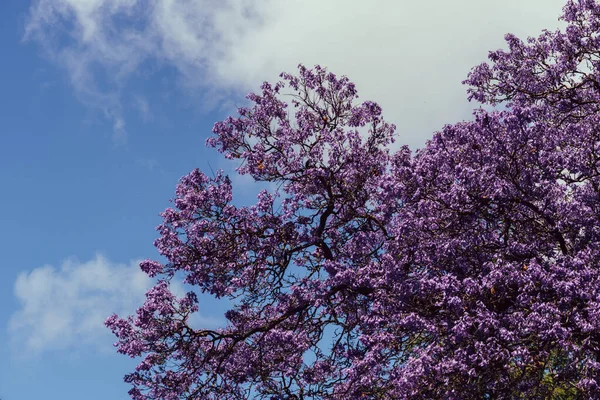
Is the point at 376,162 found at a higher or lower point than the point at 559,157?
higher

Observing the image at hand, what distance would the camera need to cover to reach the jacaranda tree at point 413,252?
14.0m

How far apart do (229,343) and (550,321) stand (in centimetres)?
995

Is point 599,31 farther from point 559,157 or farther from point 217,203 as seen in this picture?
point 217,203

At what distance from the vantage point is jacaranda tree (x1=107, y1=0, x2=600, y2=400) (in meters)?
14.0

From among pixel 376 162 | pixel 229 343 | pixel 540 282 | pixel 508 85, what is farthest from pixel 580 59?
pixel 229 343

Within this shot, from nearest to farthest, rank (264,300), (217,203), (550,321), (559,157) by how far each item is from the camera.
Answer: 1. (550,321)
2. (559,157)
3. (217,203)
4. (264,300)

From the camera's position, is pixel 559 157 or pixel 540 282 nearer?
pixel 540 282

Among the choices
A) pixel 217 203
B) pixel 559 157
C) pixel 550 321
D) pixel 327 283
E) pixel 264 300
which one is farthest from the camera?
pixel 264 300

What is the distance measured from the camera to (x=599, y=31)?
20.0 meters

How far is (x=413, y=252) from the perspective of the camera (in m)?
15.7

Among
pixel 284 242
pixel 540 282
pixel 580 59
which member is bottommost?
pixel 540 282

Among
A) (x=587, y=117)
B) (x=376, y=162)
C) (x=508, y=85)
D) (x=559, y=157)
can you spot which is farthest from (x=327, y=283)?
(x=508, y=85)

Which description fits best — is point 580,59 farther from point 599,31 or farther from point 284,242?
point 284,242

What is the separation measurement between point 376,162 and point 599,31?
23.0 feet
